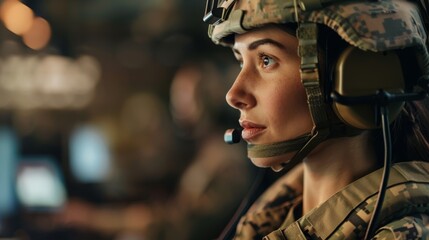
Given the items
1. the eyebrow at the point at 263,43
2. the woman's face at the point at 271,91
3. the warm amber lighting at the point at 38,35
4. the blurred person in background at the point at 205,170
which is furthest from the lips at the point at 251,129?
the warm amber lighting at the point at 38,35

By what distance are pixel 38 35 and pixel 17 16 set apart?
0.37m

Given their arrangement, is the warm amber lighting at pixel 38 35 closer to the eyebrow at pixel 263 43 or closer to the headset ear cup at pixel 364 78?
the eyebrow at pixel 263 43

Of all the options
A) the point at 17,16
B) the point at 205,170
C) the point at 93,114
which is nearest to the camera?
the point at 205,170

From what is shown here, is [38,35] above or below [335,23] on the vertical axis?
above

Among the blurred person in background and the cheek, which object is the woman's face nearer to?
the cheek

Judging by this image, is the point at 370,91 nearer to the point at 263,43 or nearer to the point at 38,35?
the point at 263,43

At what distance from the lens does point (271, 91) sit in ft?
3.28

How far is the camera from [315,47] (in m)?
0.93

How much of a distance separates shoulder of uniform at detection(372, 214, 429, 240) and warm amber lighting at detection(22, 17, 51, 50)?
9.96 feet

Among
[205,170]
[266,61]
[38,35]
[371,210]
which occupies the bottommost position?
[205,170]

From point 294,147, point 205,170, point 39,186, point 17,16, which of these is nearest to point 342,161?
point 294,147

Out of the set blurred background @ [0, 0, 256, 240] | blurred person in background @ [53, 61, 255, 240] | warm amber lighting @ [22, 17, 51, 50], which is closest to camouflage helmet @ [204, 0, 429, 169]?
blurred person in background @ [53, 61, 255, 240]

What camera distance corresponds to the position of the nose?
3.31ft

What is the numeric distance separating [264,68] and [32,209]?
7.92ft
